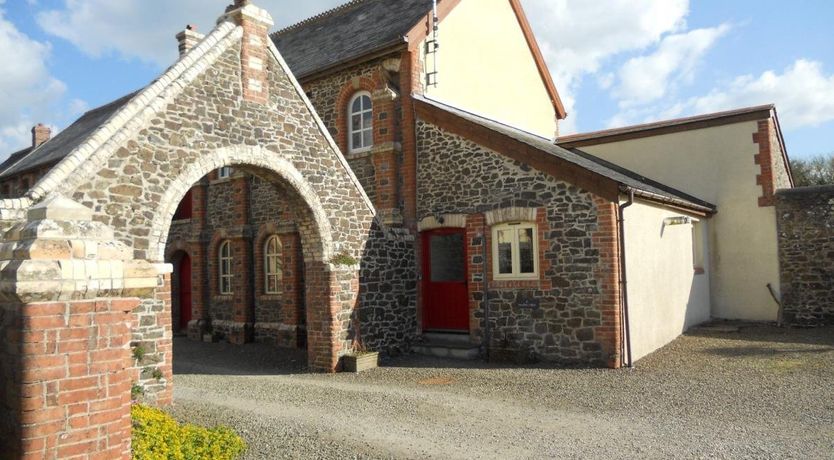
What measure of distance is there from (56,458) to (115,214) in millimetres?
6079

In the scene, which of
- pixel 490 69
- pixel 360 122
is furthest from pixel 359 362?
pixel 490 69

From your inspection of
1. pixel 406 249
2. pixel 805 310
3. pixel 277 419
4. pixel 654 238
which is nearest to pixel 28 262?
pixel 277 419

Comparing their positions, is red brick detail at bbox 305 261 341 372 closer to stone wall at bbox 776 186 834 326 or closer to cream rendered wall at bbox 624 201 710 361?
cream rendered wall at bbox 624 201 710 361

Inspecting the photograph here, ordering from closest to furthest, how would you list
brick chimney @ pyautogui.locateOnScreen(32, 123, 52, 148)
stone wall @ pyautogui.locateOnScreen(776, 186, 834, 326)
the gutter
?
the gutter → stone wall @ pyautogui.locateOnScreen(776, 186, 834, 326) → brick chimney @ pyautogui.locateOnScreen(32, 123, 52, 148)

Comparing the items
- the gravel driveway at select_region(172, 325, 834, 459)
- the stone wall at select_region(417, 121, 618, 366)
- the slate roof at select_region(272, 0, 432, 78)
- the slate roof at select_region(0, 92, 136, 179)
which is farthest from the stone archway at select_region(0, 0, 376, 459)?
the slate roof at select_region(0, 92, 136, 179)

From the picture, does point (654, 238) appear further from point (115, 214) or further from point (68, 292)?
point (68, 292)

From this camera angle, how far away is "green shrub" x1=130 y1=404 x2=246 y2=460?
18.0 ft

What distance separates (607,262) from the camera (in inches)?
436

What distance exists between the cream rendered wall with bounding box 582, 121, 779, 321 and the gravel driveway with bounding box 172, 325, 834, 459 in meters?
3.25

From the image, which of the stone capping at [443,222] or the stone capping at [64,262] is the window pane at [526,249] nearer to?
the stone capping at [443,222]

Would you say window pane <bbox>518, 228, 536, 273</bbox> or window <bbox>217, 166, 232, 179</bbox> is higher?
window <bbox>217, 166, 232, 179</bbox>

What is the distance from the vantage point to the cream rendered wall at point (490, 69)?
1516cm

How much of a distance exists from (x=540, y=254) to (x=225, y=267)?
9560 mm

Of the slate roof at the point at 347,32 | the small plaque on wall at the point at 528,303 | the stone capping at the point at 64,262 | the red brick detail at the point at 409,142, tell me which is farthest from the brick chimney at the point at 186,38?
the stone capping at the point at 64,262
